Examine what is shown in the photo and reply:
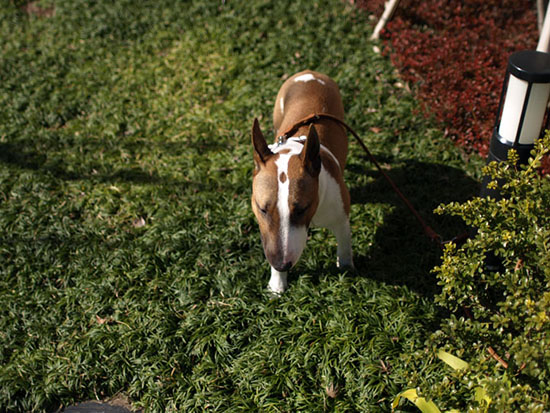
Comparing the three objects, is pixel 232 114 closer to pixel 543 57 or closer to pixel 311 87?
pixel 311 87

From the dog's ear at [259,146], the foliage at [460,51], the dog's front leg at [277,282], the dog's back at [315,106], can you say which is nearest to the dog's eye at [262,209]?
the dog's ear at [259,146]

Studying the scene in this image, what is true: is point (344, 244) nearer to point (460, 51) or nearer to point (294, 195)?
point (294, 195)

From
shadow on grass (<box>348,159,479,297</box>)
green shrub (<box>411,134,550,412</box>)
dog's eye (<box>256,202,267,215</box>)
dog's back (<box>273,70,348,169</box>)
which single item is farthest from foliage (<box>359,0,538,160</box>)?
dog's eye (<box>256,202,267,215</box>)

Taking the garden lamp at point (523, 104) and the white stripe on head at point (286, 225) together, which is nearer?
the garden lamp at point (523, 104)

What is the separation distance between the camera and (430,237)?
4168mm

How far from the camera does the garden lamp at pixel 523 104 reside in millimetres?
2826

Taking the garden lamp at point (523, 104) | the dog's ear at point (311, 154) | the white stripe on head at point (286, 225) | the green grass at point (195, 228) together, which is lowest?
the green grass at point (195, 228)

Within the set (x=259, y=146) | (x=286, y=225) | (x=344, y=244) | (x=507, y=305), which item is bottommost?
(x=344, y=244)

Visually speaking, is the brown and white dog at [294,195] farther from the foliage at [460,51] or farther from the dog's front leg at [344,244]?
the foliage at [460,51]

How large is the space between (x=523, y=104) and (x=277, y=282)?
229 cm

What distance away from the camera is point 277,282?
12.8ft

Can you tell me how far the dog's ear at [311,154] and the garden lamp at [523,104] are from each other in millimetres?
1282

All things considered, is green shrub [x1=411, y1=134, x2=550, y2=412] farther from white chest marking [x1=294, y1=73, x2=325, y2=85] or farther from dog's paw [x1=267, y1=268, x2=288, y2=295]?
white chest marking [x1=294, y1=73, x2=325, y2=85]

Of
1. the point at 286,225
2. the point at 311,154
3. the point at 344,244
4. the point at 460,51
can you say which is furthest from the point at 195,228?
the point at 460,51
